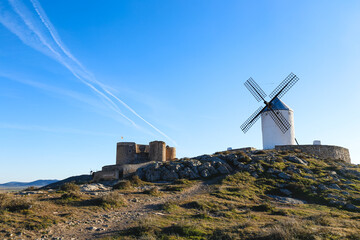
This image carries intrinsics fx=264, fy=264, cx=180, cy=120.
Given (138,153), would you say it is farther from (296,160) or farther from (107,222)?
(107,222)

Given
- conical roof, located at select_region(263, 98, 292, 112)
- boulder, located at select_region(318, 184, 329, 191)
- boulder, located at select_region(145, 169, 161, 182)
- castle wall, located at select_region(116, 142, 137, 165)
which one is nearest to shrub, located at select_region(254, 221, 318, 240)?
boulder, located at select_region(318, 184, 329, 191)

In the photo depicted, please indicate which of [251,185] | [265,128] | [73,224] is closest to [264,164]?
[251,185]

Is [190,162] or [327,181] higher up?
[190,162]

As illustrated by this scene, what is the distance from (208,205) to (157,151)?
20702 mm

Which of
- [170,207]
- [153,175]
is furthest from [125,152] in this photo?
[170,207]

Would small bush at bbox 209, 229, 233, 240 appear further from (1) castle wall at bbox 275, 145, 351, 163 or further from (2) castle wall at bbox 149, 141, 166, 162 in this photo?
(1) castle wall at bbox 275, 145, 351, 163

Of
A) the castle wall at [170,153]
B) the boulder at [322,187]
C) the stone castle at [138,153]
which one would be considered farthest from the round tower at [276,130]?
the boulder at [322,187]

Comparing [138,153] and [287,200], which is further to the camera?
[138,153]

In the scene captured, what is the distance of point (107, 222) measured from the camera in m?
11.3

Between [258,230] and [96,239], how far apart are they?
6.09 meters

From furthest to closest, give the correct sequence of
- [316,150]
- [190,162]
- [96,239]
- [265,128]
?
[265,128]
[316,150]
[190,162]
[96,239]

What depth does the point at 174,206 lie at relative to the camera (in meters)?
14.4

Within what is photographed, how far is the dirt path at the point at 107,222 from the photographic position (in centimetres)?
962

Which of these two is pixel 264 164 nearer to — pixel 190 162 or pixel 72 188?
pixel 190 162
